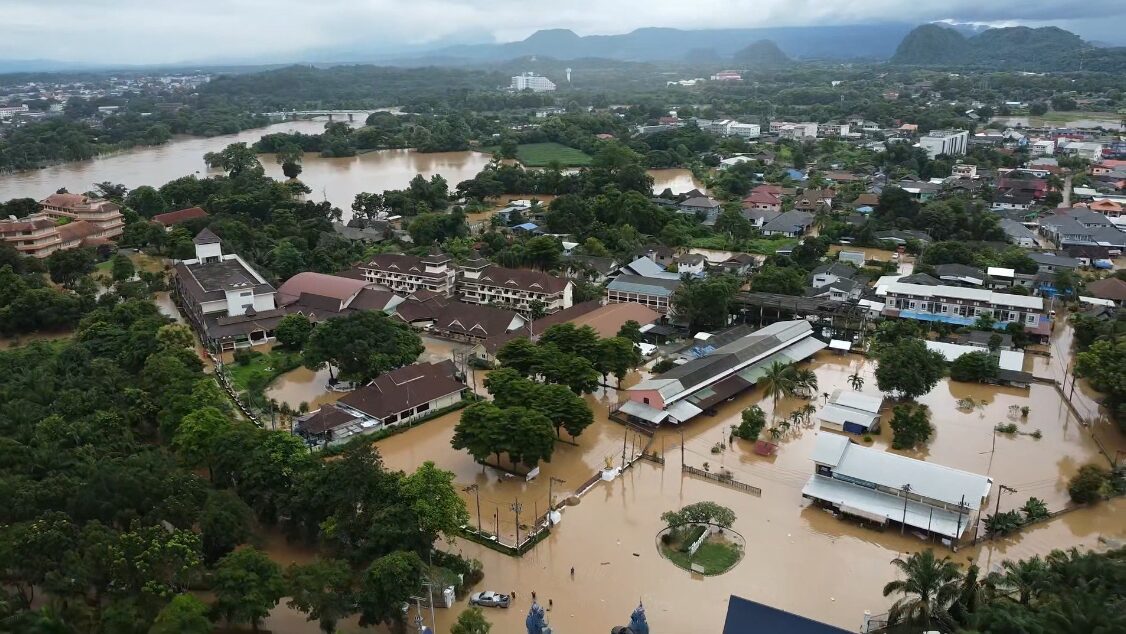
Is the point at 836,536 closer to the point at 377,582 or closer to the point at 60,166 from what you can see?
the point at 377,582

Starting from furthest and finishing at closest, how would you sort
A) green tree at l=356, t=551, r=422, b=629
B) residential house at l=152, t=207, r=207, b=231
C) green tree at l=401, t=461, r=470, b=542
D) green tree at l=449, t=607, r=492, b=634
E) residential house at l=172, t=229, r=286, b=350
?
1. residential house at l=152, t=207, r=207, b=231
2. residential house at l=172, t=229, r=286, b=350
3. green tree at l=401, t=461, r=470, b=542
4. green tree at l=356, t=551, r=422, b=629
5. green tree at l=449, t=607, r=492, b=634

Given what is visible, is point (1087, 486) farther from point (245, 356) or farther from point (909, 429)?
point (245, 356)

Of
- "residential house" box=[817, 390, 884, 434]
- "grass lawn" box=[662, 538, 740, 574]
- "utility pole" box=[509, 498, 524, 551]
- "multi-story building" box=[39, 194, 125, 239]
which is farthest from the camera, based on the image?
"multi-story building" box=[39, 194, 125, 239]

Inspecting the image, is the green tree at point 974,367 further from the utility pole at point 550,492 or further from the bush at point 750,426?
the utility pole at point 550,492

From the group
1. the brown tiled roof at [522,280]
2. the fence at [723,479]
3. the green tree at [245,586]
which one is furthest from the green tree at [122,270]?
the fence at [723,479]

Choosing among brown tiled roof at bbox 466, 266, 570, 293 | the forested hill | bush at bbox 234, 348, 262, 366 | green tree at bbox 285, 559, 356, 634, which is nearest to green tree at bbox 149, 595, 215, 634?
green tree at bbox 285, 559, 356, 634

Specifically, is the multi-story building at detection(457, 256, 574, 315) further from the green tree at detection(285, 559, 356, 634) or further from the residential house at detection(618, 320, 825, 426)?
the green tree at detection(285, 559, 356, 634)

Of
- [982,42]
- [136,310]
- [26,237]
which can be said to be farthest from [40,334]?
[982,42]
